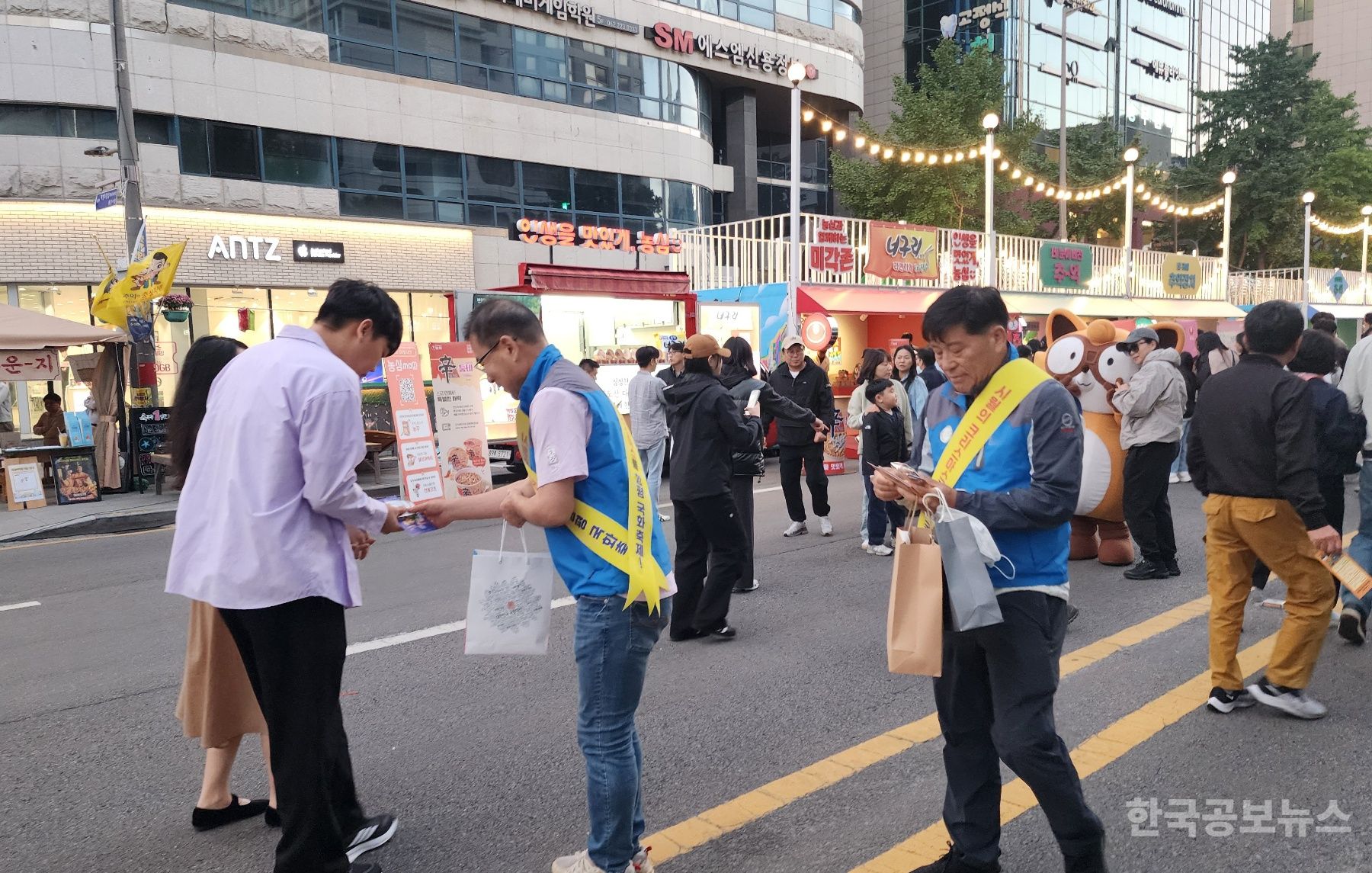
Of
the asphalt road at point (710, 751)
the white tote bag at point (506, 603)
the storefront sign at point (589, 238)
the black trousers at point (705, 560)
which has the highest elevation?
the storefront sign at point (589, 238)

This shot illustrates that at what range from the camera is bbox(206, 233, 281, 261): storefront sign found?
62.8ft

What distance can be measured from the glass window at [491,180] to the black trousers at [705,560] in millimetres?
19285

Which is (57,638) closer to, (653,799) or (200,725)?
(200,725)

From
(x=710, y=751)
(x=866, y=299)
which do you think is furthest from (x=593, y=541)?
(x=866, y=299)

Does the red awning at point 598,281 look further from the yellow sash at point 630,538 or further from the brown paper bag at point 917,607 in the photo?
the brown paper bag at point 917,607

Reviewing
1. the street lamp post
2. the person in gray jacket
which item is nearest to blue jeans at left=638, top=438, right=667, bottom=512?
the person in gray jacket

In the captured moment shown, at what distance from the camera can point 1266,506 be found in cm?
391

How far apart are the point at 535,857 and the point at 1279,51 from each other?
40485mm

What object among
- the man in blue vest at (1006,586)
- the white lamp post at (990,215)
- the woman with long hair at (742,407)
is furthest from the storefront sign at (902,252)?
the man in blue vest at (1006,586)

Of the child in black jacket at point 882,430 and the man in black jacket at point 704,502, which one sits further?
the child in black jacket at point 882,430

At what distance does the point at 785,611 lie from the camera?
6.05 meters

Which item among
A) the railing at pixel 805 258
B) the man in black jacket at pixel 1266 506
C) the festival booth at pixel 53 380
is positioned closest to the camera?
the man in black jacket at pixel 1266 506

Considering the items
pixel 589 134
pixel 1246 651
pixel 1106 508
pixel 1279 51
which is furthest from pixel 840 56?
pixel 1246 651

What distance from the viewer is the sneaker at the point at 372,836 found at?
10.2ft
